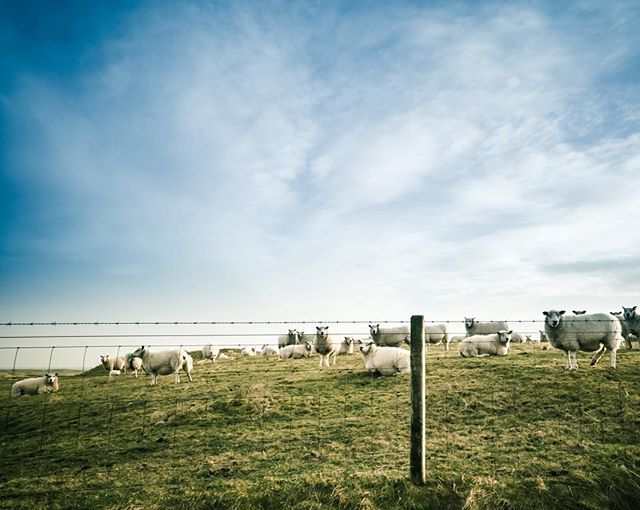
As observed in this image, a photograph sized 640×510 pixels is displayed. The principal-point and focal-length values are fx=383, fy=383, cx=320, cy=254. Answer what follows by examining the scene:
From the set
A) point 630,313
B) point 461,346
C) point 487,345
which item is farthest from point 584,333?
point 630,313

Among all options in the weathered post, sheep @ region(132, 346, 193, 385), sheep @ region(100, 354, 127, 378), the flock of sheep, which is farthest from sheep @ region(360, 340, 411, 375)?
sheep @ region(100, 354, 127, 378)

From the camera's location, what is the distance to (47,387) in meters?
23.2

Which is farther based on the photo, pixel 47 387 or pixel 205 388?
pixel 47 387

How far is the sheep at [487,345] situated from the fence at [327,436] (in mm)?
5881

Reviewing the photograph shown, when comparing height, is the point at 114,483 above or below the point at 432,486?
below

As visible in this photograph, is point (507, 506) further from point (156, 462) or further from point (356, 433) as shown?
point (156, 462)

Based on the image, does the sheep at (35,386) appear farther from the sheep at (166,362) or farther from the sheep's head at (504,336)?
the sheep's head at (504,336)

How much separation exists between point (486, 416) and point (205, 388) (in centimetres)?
1128

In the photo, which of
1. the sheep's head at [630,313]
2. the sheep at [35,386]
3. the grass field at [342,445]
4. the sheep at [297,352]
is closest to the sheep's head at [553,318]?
the grass field at [342,445]

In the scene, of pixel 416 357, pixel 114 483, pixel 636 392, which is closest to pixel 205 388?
pixel 114 483

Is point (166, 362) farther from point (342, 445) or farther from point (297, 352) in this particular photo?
point (342, 445)

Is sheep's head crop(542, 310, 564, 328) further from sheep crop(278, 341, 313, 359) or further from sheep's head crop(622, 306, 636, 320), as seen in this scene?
sheep crop(278, 341, 313, 359)

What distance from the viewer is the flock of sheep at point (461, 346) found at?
15.4 meters

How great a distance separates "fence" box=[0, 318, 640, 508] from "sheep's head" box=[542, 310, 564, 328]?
183 cm
